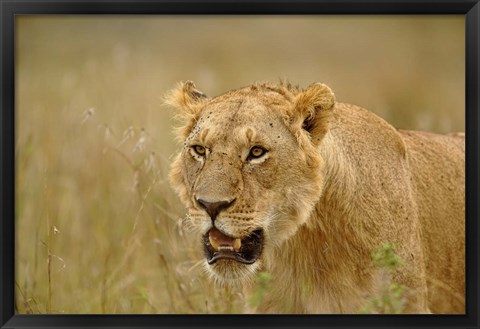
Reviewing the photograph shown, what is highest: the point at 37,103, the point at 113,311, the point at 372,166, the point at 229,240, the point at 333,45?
the point at 333,45

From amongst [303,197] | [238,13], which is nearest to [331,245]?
[303,197]

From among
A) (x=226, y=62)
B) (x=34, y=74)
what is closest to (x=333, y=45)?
(x=226, y=62)

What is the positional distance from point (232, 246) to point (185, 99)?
Answer: 914mm

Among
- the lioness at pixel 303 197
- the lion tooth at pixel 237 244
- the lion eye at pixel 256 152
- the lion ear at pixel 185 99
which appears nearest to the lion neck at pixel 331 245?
the lioness at pixel 303 197

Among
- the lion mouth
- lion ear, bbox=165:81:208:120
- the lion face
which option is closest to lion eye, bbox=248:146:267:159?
the lion face

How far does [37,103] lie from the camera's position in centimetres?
1026

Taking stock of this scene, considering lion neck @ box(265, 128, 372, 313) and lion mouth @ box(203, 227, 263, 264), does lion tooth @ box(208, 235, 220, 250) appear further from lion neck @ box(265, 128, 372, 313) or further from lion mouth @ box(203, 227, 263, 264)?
lion neck @ box(265, 128, 372, 313)

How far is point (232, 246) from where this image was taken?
484cm

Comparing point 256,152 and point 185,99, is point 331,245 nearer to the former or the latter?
point 256,152

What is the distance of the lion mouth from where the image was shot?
15.8 feet

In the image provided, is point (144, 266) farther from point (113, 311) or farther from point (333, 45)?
point (333, 45)

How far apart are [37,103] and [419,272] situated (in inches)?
229

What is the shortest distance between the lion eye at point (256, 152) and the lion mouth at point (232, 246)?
0.33 metres

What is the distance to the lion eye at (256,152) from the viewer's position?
4.86 meters
